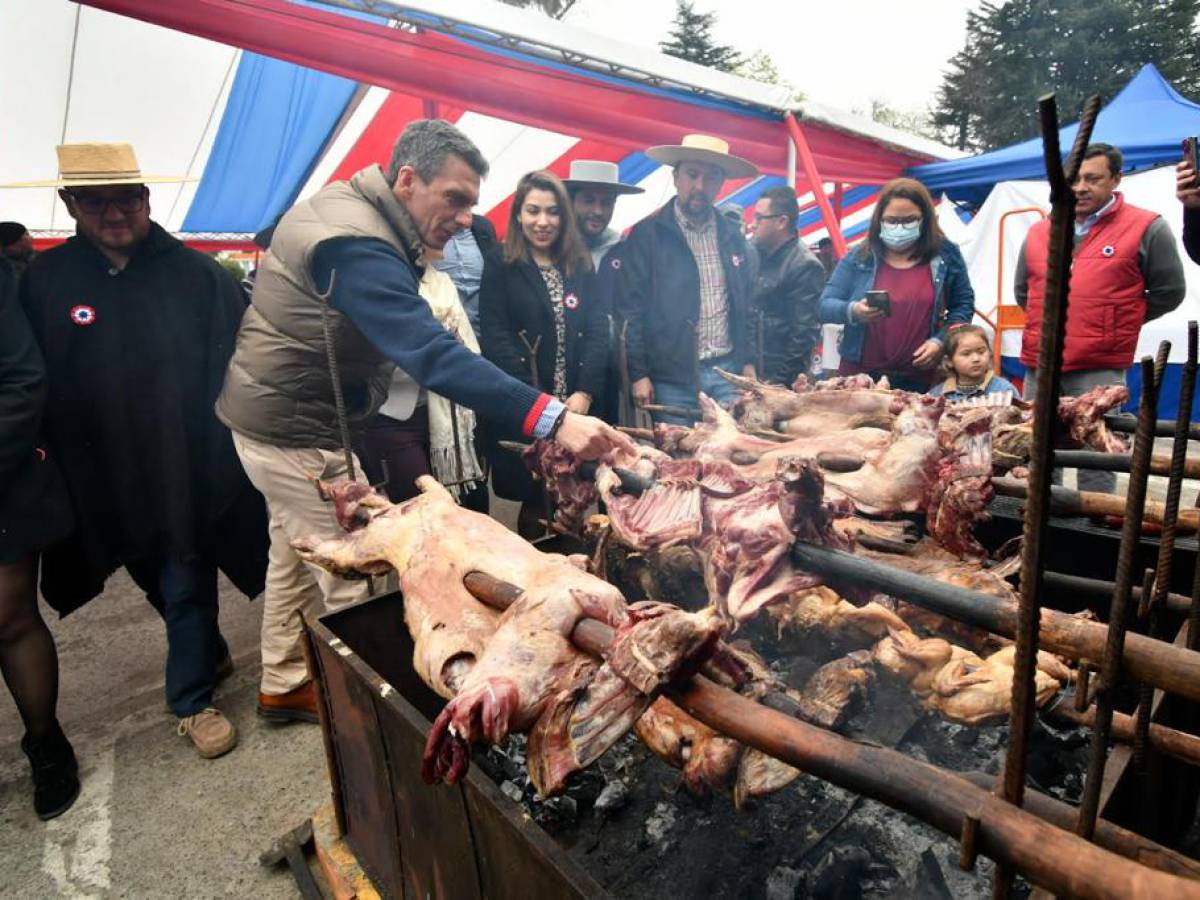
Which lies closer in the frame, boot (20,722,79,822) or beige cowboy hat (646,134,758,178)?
boot (20,722,79,822)

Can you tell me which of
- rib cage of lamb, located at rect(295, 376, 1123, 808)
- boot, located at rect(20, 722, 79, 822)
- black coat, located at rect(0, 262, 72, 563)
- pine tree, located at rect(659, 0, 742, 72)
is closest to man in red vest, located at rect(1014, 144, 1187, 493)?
rib cage of lamb, located at rect(295, 376, 1123, 808)

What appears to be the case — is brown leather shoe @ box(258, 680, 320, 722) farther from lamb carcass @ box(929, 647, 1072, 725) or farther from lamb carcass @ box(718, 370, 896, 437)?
lamb carcass @ box(929, 647, 1072, 725)

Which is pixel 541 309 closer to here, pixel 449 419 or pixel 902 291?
pixel 449 419

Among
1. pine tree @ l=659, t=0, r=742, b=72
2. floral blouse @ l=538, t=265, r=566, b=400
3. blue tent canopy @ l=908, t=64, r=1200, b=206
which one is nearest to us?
floral blouse @ l=538, t=265, r=566, b=400

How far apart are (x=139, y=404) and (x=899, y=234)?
13.8ft

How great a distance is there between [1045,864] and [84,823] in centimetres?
342

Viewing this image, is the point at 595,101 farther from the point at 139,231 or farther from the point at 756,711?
the point at 756,711

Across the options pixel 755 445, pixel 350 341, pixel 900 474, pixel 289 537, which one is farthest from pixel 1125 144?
pixel 289 537

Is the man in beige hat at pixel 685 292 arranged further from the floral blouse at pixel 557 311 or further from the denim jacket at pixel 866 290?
the denim jacket at pixel 866 290

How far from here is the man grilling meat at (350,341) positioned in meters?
2.36

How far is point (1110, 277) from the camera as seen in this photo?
4195mm

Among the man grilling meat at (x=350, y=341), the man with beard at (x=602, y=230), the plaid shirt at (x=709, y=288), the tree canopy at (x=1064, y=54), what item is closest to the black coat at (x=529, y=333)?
the man with beard at (x=602, y=230)

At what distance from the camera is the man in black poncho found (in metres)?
2.77

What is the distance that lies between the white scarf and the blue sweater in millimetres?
1101
